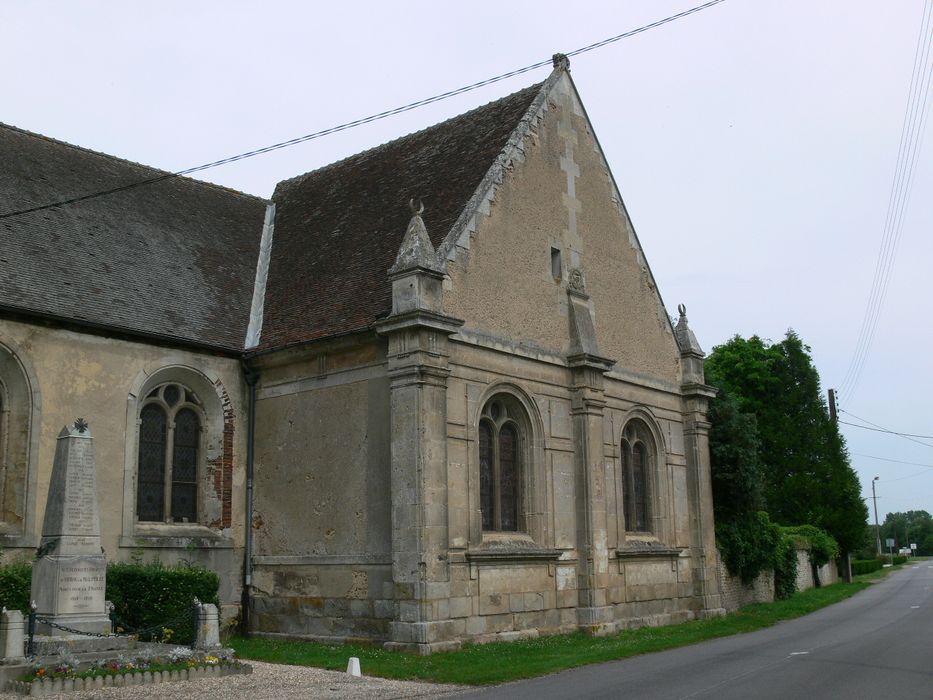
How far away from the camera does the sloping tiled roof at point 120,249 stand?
17.6 m

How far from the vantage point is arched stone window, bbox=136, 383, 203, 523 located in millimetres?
18344

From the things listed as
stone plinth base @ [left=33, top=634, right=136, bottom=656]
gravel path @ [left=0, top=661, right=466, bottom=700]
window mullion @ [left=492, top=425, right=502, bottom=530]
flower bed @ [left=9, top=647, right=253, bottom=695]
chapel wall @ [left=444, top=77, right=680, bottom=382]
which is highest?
chapel wall @ [left=444, top=77, right=680, bottom=382]

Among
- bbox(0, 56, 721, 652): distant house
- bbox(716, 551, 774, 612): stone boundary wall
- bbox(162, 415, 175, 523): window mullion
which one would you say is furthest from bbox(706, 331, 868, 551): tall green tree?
bbox(162, 415, 175, 523): window mullion

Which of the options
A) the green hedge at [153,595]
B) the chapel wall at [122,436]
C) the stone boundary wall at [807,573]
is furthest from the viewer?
the stone boundary wall at [807,573]

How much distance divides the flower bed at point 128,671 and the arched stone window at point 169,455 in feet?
17.8

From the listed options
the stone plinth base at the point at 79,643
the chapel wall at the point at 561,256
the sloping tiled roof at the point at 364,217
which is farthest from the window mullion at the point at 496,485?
the stone plinth base at the point at 79,643

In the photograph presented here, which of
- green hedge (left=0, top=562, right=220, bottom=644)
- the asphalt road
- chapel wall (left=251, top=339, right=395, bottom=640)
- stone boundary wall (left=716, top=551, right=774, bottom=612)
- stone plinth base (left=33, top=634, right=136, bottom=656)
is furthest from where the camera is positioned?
stone boundary wall (left=716, top=551, right=774, bottom=612)

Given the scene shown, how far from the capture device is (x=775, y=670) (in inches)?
522

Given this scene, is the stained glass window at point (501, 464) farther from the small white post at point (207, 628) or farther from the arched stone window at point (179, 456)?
the small white post at point (207, 628)

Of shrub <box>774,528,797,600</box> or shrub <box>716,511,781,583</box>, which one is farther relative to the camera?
shrub <box>774,528,797,600</box>

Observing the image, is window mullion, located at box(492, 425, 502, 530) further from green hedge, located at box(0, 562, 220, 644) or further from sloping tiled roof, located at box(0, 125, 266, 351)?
sloping tiled roof, located at box(0, 125, 266, 351)

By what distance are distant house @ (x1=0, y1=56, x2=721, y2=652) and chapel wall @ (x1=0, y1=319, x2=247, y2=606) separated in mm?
43

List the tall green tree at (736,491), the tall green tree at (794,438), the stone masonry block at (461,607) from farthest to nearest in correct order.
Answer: the tall green tree at (794,438) < the tall green tree at (736,491) < the stone masonry block at (461,607)

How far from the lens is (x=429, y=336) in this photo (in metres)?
16.8
